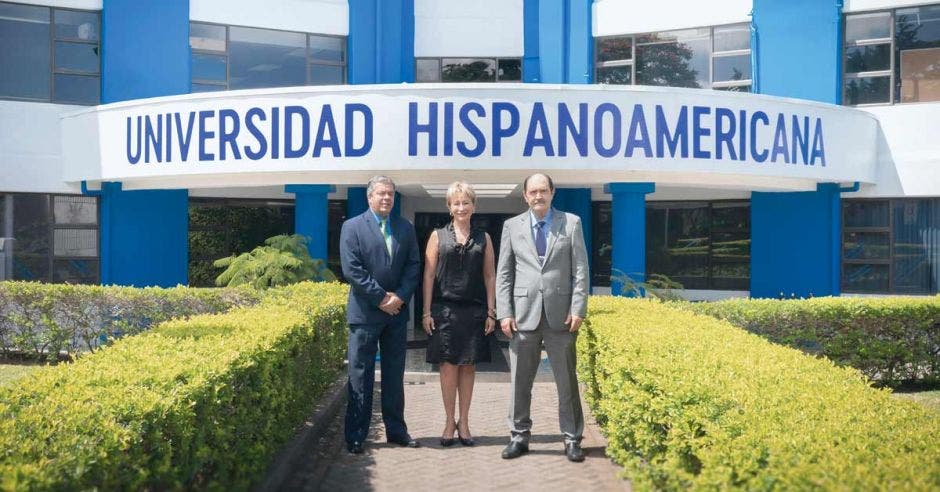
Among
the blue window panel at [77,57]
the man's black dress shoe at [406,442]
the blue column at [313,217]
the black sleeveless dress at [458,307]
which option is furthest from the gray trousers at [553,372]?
the blue window panel at [77,57]

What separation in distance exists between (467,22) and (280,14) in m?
3.61

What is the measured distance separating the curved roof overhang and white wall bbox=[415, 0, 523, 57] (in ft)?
15.6

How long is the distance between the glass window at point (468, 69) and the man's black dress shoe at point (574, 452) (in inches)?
472

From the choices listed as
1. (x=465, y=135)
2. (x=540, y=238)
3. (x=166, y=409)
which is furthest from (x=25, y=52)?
(x=166, y=409)

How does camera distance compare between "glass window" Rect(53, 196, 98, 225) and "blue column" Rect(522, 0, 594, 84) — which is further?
"blue column" Rect(522, 0, 594, 84)

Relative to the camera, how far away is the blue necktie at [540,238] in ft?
22.3

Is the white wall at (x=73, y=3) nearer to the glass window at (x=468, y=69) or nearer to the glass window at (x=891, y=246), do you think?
the glass window at (x=468, y=69)

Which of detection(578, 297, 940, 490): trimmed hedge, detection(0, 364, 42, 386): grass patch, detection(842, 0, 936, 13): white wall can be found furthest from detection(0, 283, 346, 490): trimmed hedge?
detection(842, 0, 936, 13): white wall

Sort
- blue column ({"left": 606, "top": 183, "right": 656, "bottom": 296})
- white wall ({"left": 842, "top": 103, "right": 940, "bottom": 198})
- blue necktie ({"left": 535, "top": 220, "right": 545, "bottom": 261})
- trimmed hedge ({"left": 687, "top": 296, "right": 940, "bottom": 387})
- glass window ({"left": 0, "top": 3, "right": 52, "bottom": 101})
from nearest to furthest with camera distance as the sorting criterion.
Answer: blue necktie ({"left": 535, "top": 220, "right": 545, "bottom": 261}), trimmed hedge ({"left": 687, "top": 296, "right": 940, "bottom": 387}), blue column ({"left": 606, "top": 183, "right": 656, "bottom": 296}), white wall ({"left": 842, "top": 103, "right": 940, "bottom": 198}), glass window ({"left": 0, "top": 3, "right": 52, "bottom": 101})

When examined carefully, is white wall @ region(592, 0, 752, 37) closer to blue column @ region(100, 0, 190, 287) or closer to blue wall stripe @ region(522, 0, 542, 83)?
blue wall stripe @ region(522, 0, 542, 83)

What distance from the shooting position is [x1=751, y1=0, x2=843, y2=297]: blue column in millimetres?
16172

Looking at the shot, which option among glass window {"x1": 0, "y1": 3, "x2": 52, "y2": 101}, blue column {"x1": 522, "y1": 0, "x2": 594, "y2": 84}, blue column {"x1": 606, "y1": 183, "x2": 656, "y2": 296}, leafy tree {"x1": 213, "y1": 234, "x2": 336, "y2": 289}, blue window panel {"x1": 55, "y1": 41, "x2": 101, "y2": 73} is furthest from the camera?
blue column {"x1": 522, "y1": 0, "x2": 594, "y2": 84}

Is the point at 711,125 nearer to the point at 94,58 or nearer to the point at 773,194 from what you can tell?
the point at 773,194

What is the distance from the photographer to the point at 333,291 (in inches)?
442
